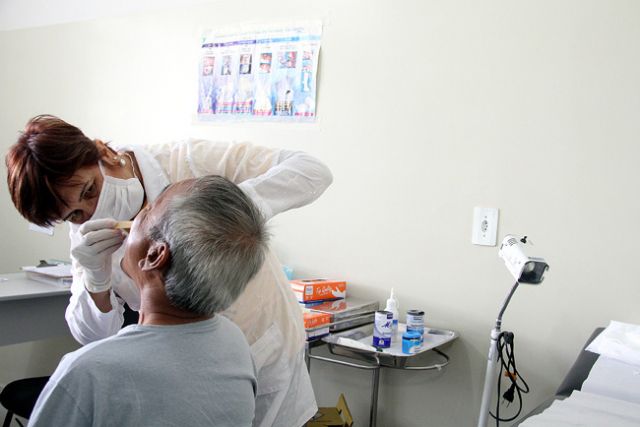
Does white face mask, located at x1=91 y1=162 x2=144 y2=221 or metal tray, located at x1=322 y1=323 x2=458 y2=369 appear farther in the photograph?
metal tray, located at x1=322 y1=323 x2=458 y2=369

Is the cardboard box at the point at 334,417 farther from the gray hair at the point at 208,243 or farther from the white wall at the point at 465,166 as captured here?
the gray hair at the point at 208,243

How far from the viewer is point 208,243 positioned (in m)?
0.93

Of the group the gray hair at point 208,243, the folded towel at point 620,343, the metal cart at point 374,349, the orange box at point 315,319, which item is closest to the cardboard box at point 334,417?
the metal cart at point 374,349

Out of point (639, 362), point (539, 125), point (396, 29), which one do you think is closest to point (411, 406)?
point (639, 362)

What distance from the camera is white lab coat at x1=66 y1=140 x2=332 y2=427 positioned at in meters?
1.33

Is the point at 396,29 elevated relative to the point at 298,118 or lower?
elevated

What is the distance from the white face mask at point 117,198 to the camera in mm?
1382

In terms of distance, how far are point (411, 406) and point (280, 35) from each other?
69.1 inches

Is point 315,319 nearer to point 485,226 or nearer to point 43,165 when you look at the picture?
point 485,226

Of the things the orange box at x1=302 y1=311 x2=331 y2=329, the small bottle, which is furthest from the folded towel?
the orange box at x1=302 y1=311 x2=331 y2=329

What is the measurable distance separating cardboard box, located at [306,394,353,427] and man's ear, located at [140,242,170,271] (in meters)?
1.44

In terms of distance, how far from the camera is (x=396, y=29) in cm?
251

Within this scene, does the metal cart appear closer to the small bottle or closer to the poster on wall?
the small bottle

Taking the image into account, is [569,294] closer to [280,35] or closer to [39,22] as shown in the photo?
[280,35]
